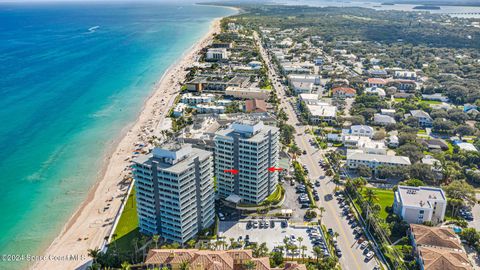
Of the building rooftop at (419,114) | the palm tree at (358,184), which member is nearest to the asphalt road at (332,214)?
the palm tree at (358,184)

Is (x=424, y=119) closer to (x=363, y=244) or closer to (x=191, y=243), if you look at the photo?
(x=363, y=244)

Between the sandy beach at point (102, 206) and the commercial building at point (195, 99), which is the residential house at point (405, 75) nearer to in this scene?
the commercial building at point (195, 99)

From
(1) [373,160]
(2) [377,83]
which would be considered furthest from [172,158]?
(2) [377,83]

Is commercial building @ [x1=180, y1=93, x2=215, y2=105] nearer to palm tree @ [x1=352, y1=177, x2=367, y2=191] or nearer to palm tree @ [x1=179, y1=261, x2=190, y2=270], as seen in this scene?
palm tree @ [x1=352, y1=177, x2=367, y2=191]

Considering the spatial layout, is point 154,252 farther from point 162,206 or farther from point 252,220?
point 252,220

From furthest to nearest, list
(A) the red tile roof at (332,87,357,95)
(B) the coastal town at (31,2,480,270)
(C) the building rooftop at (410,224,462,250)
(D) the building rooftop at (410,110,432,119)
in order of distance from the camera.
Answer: (A) the red tile roof at (332,87,357,95) < (D) the building rooftop at (410,110,432,119) < (C) the building rooftop at (410,224,462,250) < (B) the coastal town at (31,2,480,270)

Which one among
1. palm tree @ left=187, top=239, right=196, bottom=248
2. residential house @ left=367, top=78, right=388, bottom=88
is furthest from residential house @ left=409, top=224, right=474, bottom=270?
residential house @ left=367, top=78, right=388, bottom=88
